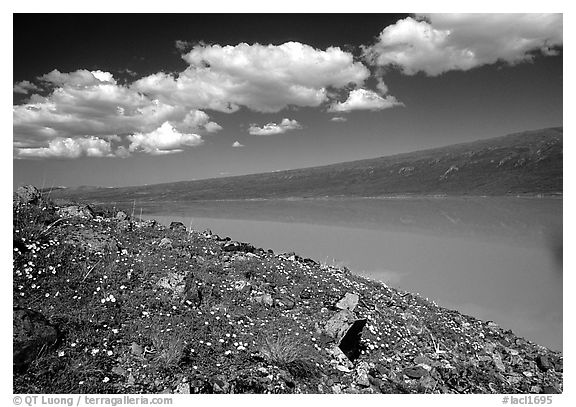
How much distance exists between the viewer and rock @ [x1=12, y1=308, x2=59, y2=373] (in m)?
5.09

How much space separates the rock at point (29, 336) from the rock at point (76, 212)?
4194 mm

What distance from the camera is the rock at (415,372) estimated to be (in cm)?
632

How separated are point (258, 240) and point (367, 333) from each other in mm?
13555

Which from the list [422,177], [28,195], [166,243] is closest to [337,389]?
[166,243]

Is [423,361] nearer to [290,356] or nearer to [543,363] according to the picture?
[290,356]

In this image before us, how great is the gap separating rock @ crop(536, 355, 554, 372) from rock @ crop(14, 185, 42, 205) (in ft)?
36.9

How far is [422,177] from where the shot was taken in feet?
445

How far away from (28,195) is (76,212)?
1.21 m

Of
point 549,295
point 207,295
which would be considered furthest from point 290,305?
point 549,295

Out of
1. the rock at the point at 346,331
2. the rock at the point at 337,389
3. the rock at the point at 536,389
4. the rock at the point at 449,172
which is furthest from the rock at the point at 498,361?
the rock at the point at 449,172

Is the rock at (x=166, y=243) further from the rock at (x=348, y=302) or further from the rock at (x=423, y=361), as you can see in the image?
the rock at (x=423, y=361)

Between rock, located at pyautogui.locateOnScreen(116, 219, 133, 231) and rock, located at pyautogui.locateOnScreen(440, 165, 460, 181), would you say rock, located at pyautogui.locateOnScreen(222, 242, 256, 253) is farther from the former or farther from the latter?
rock, located at pyautogui.locateOnScreen(440, 165, 460, 181)

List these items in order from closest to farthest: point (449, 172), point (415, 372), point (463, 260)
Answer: point (415, 372), point (463, 260), point (449, 172)
